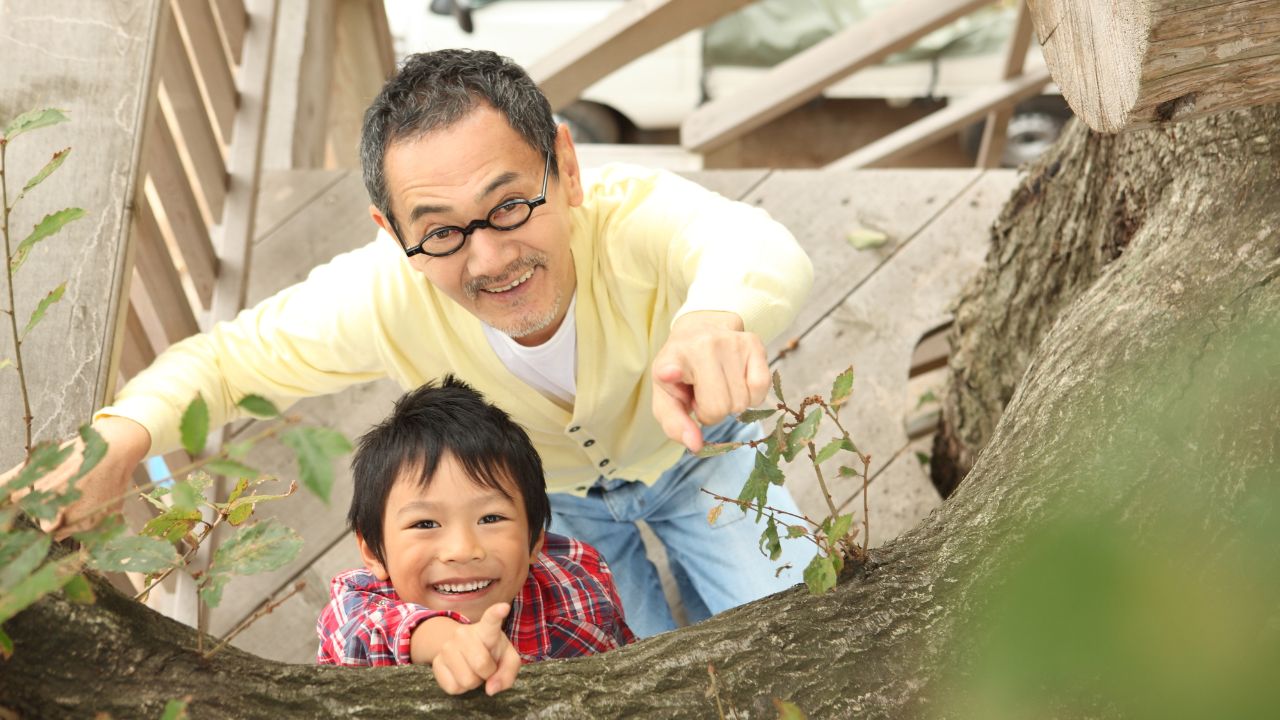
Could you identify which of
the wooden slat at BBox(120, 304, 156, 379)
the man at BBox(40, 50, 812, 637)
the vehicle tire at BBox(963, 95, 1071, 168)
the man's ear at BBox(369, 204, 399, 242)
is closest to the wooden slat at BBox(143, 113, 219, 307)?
the wooden slat at BBox(120, 304, 156, 379)

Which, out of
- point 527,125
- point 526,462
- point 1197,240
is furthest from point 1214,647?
point 527,125

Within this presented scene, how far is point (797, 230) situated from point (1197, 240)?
138 centimetres

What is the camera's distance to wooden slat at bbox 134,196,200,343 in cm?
212

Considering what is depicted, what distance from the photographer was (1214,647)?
94 cm

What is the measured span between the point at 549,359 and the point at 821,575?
835 millimetres

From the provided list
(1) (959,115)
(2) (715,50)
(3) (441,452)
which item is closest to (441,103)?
(3) (441,452)

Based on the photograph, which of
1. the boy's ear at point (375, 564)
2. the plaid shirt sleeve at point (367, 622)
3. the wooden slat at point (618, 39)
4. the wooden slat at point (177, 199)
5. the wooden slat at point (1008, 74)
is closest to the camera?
the plaid shirt sleeve at point (367, 622)

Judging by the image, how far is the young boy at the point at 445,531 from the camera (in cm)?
150

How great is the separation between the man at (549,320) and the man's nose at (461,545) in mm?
287

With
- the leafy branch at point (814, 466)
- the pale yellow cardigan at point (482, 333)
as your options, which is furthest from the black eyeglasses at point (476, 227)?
the leafy branch at point (814, 466)

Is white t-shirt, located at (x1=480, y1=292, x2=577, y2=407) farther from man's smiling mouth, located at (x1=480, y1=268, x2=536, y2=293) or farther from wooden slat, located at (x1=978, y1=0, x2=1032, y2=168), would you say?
wooden slat, located at (x1=978, y1=0, x2=1032, y2=168)

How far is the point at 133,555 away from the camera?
33.8 inches

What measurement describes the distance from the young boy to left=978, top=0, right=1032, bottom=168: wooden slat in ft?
7.14

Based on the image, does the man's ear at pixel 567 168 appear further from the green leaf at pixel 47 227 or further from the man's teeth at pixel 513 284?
the green leaf at pixel 47 227
